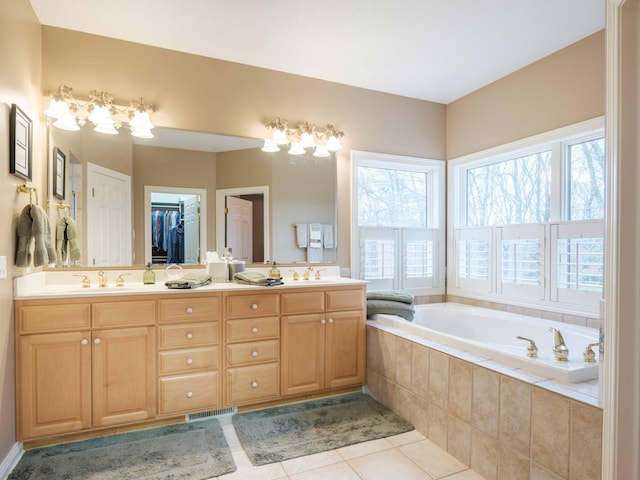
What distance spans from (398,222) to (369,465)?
7.61 ft

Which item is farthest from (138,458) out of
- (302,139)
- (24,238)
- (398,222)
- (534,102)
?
(534,102)

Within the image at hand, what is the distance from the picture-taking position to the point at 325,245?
331 centimetres

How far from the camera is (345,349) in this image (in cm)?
285

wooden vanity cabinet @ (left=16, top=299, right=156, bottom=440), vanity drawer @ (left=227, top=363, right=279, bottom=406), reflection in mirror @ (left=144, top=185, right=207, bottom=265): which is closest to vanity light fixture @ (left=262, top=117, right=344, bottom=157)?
reflection in mirror @ (left=144, top=185, right=207, bottom=265)

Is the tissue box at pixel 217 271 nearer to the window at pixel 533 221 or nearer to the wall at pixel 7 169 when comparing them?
the wall at pixel 7 169

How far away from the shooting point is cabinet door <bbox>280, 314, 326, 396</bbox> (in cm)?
266

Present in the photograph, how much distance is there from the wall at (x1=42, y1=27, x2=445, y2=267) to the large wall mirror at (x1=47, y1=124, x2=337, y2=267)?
16 centimetres

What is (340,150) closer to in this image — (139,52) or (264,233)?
(264,233)

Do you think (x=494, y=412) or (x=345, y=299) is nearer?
(x=494, y=412)

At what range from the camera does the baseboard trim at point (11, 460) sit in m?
1.87

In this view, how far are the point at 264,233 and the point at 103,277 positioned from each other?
1.18 meters

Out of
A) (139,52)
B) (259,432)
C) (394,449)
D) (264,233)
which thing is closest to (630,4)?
(394,449)

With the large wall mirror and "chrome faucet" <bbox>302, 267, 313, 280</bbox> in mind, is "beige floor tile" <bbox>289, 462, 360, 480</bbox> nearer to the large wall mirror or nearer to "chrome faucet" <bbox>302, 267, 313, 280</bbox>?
"chrome faucet" <bbox>302, 267, 313, 280</bbox>

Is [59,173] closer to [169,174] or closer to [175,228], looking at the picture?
[169,174]
